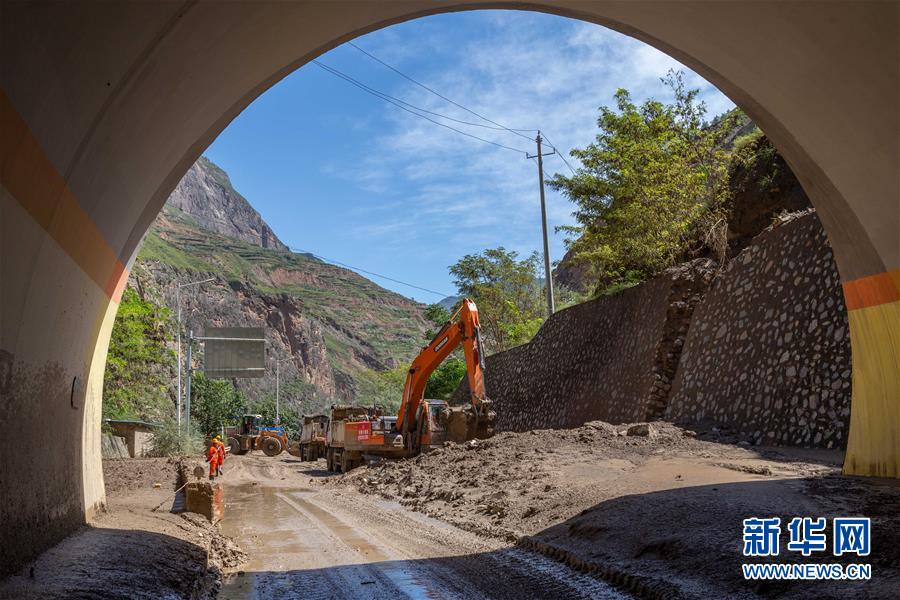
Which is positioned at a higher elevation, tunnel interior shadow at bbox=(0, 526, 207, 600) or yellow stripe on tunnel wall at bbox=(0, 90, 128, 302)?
yellow stripe on tunnel wall at bbox=(0, 90, 128, 302)

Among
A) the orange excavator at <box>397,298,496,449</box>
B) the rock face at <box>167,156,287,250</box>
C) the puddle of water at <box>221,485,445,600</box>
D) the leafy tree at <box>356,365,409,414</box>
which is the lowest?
the puddle of water at <box>221,485,445,600</box>

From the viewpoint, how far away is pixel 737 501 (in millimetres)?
8086

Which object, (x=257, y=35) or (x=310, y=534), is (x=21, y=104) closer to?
(x=257, y=35)

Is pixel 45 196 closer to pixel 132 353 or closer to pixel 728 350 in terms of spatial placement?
pixel 728 350

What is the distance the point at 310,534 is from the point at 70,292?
231 inches

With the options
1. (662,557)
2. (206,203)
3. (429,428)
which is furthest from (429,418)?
(206,203)

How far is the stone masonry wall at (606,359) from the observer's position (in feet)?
68.4

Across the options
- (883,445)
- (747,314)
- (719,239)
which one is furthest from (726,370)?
(883,445)

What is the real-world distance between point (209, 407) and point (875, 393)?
67.3m

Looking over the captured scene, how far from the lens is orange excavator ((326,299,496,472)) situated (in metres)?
19.6

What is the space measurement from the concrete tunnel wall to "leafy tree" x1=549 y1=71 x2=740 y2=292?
1549 cm

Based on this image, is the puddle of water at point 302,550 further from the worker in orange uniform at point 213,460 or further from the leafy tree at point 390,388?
the leafy tree at point 390,388

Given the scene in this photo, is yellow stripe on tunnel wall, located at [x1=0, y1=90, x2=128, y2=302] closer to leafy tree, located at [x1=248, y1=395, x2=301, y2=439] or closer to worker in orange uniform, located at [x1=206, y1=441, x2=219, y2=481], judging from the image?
worker in orange uniform, located at [x1=206, y1=441, x2=219, y2=481]

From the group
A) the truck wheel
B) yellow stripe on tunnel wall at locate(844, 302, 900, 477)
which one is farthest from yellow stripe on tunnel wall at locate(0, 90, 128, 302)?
the truck wheel
